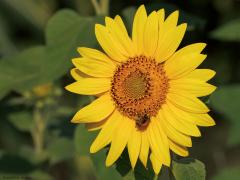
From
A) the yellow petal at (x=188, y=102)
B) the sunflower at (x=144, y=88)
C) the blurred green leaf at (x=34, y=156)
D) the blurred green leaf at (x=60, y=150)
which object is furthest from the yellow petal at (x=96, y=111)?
the blurred green leaf at (x=34, y=156)

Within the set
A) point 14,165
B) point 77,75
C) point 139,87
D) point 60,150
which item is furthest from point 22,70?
point 139,87

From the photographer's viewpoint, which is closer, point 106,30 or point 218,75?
point 106,30

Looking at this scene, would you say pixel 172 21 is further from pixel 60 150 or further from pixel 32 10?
pixel 32 10

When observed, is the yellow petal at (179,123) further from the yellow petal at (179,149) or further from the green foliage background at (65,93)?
the green foliage background at (65,93)

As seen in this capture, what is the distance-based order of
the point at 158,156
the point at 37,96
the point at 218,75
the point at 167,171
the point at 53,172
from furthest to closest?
the point at 218,75, the point at 53,172, the point at 37,96, the point at 167,171, the point at 158,156

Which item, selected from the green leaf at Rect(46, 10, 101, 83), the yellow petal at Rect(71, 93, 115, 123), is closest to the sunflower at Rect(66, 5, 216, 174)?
the yellow petal at Rect(71, 93, 115, 123)

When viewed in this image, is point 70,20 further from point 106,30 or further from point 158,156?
point 158,156

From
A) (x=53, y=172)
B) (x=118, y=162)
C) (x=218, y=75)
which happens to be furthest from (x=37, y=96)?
(x=218, y=75)
